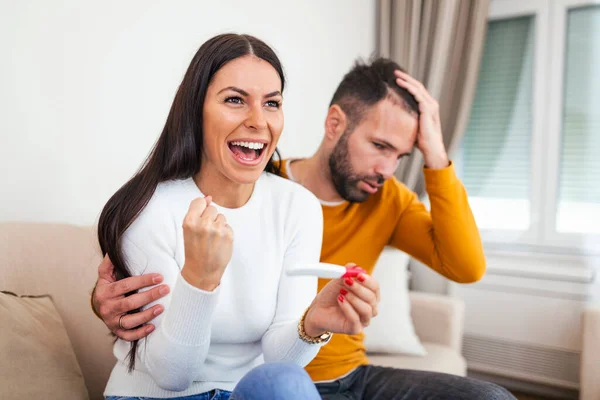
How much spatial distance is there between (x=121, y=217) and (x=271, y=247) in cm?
30

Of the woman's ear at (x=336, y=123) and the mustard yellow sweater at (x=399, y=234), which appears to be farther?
the woman's ear at (x=336, y=123)

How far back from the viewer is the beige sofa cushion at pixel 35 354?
1.06 m

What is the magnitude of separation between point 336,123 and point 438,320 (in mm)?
1172

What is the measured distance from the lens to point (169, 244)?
1059 mm

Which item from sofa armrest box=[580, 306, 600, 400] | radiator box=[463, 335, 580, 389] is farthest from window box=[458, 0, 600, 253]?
sofa armrest box=[580, 306, 600, 400]

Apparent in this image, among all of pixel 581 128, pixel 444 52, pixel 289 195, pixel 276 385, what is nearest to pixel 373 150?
pixel 289 195

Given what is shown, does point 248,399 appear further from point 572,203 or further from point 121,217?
point 572,203

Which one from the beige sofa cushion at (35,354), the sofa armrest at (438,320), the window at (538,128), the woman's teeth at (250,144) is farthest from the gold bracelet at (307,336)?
the window at (538,128)

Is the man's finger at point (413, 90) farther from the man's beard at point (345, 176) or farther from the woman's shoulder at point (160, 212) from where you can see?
the woman's shoulder at point (160, 212)

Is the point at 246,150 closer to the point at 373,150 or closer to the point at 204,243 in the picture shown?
the point at 204,243

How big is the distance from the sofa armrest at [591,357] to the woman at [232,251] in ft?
5.15

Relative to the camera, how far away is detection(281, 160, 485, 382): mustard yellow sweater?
1451mm

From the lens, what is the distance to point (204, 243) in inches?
33.5

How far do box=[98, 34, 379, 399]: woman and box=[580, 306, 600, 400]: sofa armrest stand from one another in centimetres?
157
